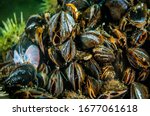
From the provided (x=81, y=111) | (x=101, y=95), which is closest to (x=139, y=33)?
(x=101, y=95)

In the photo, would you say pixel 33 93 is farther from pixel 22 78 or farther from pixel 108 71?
pixel 108 71

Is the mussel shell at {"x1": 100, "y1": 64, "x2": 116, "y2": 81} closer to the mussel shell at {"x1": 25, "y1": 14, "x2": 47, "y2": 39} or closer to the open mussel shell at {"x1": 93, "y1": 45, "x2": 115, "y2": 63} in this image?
the open mussel shell at {"x1": 93, "y1": 45, "x2": 115, "y2": 63}

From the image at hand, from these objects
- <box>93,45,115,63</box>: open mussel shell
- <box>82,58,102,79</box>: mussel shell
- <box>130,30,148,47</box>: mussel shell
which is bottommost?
<box>82,58,102,79</box>: mussel shell

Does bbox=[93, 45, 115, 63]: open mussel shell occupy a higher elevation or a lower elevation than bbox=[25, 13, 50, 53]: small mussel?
lower

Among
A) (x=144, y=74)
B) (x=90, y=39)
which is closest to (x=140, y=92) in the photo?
(x=144, y=74)

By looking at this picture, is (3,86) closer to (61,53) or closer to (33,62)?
(33,62)

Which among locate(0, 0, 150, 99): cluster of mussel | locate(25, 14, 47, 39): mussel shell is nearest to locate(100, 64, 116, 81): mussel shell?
locate(0, 0, 150, 99): cluster of mussel
